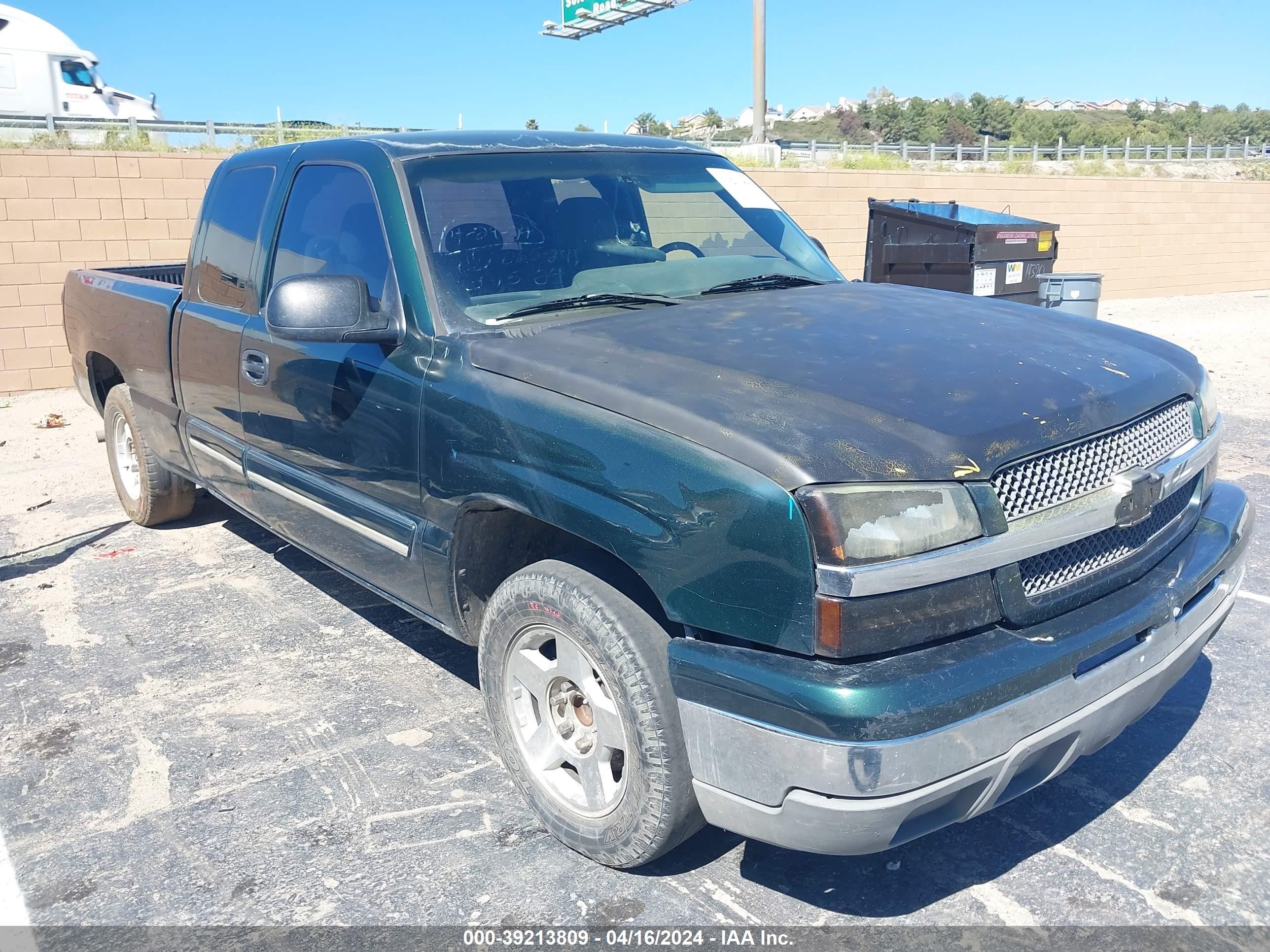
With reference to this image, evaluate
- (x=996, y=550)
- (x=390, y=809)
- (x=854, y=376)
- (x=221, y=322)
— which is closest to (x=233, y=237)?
(x=221, y=322)

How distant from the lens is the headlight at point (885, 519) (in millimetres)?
2156

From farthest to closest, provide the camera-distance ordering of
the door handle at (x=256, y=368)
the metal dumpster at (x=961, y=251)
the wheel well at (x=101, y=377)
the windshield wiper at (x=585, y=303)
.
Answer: the metal dumpster at (x=961, y=251) → the wheel well at (x=101, y=377) → the door handle at (x=256, y=368) → the windshield wiper at (x=585, y=303)

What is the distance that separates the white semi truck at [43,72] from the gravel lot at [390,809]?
19886 millimetres

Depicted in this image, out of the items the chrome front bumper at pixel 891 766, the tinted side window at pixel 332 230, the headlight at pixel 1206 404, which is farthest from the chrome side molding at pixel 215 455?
the headlight at pixel 1206 404

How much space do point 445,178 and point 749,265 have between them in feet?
3.72

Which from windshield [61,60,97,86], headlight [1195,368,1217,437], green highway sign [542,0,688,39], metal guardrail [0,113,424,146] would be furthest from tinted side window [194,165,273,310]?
green highway sign [542,0,688,39]

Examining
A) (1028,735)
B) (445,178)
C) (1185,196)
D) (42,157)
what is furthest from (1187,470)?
(1185,196)

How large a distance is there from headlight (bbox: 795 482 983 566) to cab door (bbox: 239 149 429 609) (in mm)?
1447

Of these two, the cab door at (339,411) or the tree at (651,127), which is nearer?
the cab door at (339,411)

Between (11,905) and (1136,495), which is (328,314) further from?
(1136,495)

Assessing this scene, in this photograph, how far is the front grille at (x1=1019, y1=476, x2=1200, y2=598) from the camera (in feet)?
7.89

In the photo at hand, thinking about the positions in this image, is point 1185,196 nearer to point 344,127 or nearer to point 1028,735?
point 344,127

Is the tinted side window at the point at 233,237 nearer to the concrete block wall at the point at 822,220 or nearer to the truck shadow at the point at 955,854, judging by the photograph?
the concrete block wall at the point at 822,220

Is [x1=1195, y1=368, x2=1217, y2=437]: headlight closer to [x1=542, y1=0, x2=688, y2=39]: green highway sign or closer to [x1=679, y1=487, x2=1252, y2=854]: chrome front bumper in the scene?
[x1=679, y1=487, x2=1252, y2=854]: chrome front bumper
